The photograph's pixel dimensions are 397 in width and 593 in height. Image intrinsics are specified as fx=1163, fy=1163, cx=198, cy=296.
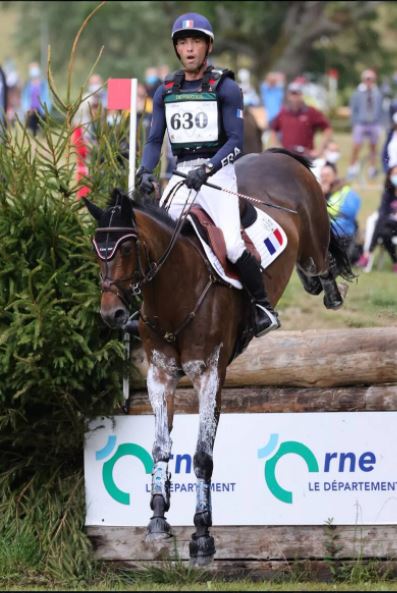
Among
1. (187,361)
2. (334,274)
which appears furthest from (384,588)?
(334,274)

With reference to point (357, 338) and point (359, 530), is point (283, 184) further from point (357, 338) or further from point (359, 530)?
point (359, 530)

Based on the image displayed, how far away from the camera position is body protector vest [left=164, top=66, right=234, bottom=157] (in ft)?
24.3

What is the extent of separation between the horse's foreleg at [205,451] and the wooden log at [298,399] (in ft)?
4.59

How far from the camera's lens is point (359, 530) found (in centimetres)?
873

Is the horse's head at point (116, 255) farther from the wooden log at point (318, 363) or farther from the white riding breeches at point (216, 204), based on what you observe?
the wooden log at point (318, 363)

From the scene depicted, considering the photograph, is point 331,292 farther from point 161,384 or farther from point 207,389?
point 161,384

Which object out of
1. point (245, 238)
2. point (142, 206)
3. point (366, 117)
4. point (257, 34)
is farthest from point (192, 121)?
point (257, 34)

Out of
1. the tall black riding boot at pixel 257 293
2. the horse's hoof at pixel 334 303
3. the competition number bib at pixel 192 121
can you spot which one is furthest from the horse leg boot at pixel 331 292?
the competition number bib at pixel 192 121

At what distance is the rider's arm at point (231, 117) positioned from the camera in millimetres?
7410

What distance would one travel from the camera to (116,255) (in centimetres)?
671

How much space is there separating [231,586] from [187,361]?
146 centimetres

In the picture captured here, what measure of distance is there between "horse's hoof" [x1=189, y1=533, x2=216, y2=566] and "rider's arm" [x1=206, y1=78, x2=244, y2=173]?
235cm

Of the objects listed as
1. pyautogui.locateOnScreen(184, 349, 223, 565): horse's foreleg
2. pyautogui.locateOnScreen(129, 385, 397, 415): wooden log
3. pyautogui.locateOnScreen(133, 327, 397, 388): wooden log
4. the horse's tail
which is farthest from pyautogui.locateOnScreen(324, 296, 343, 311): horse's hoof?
pyautogui.locateOnScreen(184, 349, 223, 565): horse's foreleg

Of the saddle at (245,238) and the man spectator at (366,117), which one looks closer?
the saddle at (245,238)
